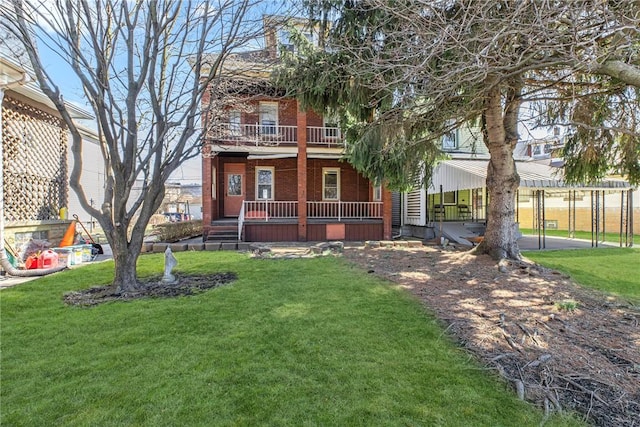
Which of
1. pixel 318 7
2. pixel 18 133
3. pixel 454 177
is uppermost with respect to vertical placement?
pixel 318 7

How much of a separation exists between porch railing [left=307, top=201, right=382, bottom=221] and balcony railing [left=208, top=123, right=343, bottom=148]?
110 inches

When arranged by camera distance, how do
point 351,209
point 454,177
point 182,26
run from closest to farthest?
point 182,26
point 454,177
point 351,209

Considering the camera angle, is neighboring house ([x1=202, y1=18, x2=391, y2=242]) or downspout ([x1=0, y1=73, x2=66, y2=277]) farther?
neighboring house ([x1=202, y1=18, x2=391, y2=242])

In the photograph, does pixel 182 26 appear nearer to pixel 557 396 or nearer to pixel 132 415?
pixel 132 415

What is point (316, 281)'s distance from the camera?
22.0ft

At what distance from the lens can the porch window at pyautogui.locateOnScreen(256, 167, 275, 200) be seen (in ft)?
52.4

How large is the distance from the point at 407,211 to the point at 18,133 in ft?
51.6

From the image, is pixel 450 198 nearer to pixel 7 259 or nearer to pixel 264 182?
pixel 264 182

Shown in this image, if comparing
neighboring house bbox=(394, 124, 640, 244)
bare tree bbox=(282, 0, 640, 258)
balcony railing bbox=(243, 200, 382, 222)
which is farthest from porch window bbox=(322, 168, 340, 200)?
bare tree bbox=(282, 0, 640, 258)

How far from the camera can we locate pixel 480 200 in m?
17.6

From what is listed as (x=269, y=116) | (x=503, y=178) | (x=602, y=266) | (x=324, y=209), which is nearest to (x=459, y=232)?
(x=602, y=266)

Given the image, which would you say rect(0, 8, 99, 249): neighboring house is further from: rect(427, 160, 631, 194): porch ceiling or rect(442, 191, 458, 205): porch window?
rect(442, 191, 458, 205): porch window

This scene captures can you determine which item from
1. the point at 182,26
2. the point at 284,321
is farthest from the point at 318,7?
the point at 284,321

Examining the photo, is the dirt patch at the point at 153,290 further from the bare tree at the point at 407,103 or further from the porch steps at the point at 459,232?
the porch steps at the point at 459,232
